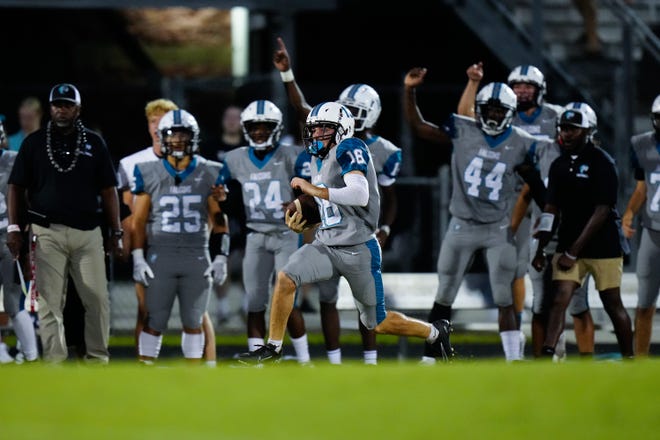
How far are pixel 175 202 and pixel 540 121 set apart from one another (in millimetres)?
2964

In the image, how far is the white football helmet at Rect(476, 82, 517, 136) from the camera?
1114cm

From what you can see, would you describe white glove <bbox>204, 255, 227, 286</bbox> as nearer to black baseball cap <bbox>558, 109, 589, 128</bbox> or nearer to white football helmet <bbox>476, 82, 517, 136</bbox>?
white football helmet <bbox>476, 82, 517, 136</bbox>

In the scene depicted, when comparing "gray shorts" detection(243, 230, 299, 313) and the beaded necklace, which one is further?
"gray shorts" detection(243, 230, 299, 313)

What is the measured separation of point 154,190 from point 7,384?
3663 mm

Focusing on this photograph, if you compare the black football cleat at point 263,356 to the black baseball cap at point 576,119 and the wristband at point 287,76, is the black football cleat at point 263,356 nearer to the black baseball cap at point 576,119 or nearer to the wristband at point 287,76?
the wristband at point 287,76

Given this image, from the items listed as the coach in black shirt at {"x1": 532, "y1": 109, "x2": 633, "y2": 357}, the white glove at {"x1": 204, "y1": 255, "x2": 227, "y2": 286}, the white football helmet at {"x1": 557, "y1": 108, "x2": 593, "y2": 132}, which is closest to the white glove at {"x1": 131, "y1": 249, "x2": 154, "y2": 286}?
the white glove at {"x1": 204, "y1": 255, "x2": 227, "y2": 286}

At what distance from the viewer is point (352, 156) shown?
9.70 metres

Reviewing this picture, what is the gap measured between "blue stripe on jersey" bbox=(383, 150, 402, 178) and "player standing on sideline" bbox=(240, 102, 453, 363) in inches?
57.6

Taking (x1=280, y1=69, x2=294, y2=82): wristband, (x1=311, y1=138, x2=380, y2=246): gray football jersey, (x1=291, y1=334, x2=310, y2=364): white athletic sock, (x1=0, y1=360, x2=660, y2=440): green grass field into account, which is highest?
(x1=280, y1=69, x2=294, y2=82): wristband

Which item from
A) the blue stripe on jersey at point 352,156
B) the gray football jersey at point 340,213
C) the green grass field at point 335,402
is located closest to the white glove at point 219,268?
the gray football jersey at point 340,213

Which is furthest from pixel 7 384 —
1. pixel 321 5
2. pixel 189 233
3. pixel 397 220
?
pixel 321 5

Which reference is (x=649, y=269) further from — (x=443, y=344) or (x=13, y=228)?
(x=13, y=228)

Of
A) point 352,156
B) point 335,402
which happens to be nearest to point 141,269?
point 352,156

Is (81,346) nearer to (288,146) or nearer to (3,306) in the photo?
(3,306)
